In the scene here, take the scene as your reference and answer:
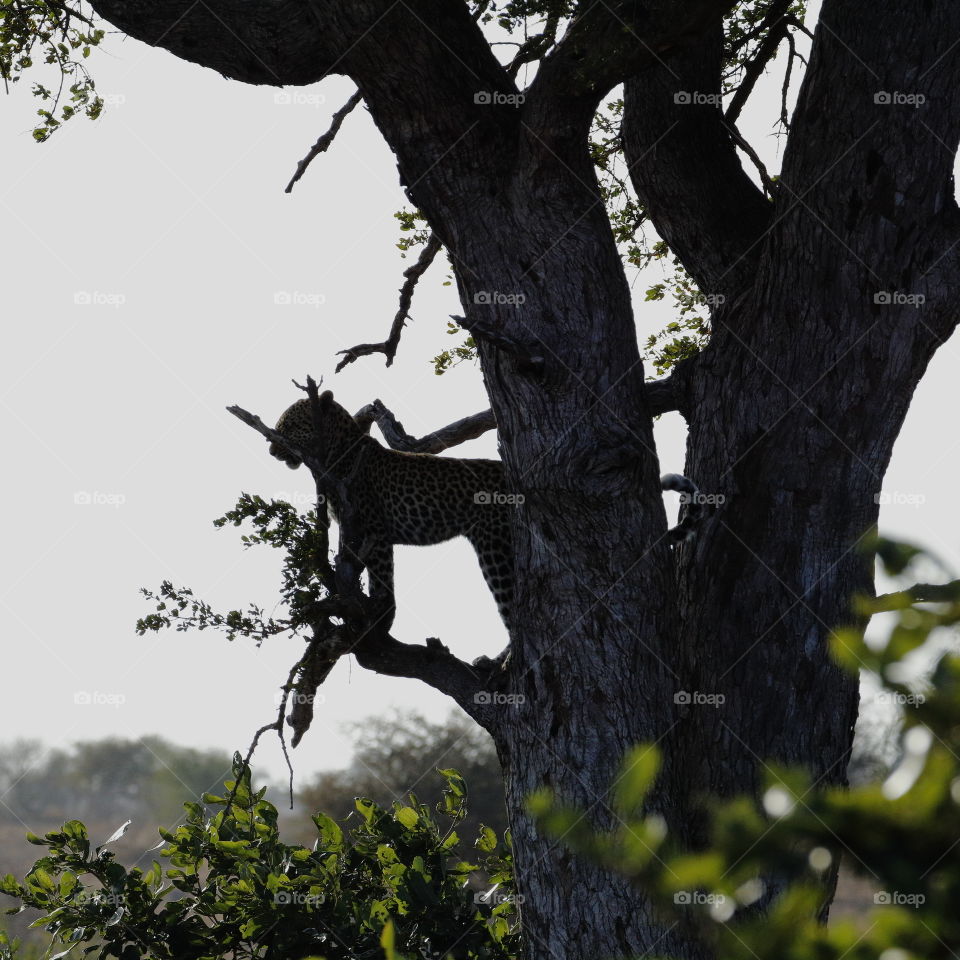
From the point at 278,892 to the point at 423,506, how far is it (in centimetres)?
242

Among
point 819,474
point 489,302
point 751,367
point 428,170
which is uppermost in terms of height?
point 428,170

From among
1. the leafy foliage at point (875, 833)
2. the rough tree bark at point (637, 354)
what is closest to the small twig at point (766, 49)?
the rough tree bark at point (637, 354)

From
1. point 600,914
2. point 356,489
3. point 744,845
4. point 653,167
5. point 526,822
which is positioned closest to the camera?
point 744,845

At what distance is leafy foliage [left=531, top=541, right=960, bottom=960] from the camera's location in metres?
0.91

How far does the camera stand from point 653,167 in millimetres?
5684

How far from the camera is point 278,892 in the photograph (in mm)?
5422

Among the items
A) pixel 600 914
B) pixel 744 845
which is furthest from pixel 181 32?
pixel 744 845

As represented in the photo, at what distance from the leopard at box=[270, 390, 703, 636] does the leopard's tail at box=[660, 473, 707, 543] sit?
1.51m

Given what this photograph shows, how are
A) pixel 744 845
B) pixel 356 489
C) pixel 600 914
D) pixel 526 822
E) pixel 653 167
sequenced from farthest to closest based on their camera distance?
1. pixel 356 489
2. pixel 653 167
3. pixel 526 822
4. pixel 600 914
5. pixel 744 845

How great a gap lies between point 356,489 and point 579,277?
3.00 meters

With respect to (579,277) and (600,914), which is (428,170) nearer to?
(579,277)

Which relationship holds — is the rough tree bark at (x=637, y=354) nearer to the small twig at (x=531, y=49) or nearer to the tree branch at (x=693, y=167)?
the tree branch at (x=693, y=167)

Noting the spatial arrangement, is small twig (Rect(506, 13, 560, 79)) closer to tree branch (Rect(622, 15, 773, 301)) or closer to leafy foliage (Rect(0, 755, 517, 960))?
tree branch (Rect(622, 15, 773, 301))

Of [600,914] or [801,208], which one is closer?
[600,914]
